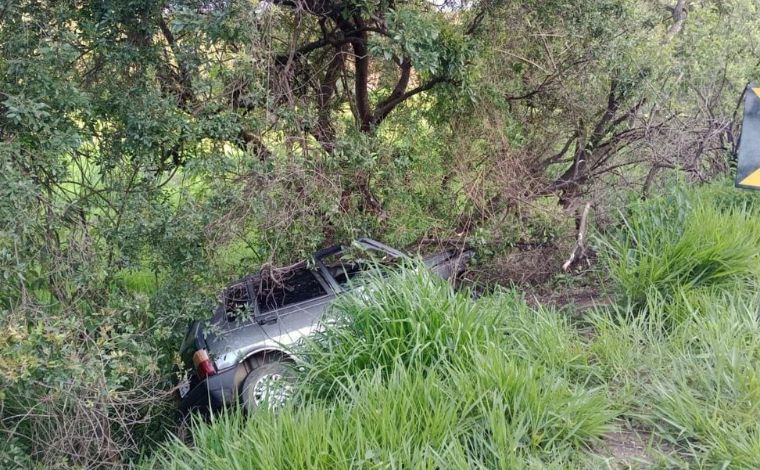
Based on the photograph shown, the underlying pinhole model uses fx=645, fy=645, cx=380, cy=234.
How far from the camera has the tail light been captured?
19.4 feet

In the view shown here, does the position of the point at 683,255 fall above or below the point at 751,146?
below

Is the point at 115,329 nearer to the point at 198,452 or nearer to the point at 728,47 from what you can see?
the point at 198,452

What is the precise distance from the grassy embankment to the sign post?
0.42 metres

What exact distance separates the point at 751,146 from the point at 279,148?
4009 millimetres

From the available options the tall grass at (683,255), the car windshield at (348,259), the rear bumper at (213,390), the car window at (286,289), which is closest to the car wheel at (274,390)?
the rear bumper at (213,390)

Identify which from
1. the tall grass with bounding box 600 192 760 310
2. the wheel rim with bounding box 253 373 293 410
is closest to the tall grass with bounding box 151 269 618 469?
the wheel rim with bounding box 253 373 293 410

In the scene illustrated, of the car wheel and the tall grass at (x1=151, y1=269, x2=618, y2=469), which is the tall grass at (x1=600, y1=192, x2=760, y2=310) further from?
the car wheel

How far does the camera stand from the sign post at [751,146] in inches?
185

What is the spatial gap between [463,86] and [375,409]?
4.59 meters

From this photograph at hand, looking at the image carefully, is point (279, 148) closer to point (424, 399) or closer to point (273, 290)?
point (273, 290)

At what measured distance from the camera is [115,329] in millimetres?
5352

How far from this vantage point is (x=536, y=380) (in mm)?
3537

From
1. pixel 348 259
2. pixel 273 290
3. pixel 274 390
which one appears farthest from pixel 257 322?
pixel 274 390

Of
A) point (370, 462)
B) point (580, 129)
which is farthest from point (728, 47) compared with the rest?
point (370, 462)
